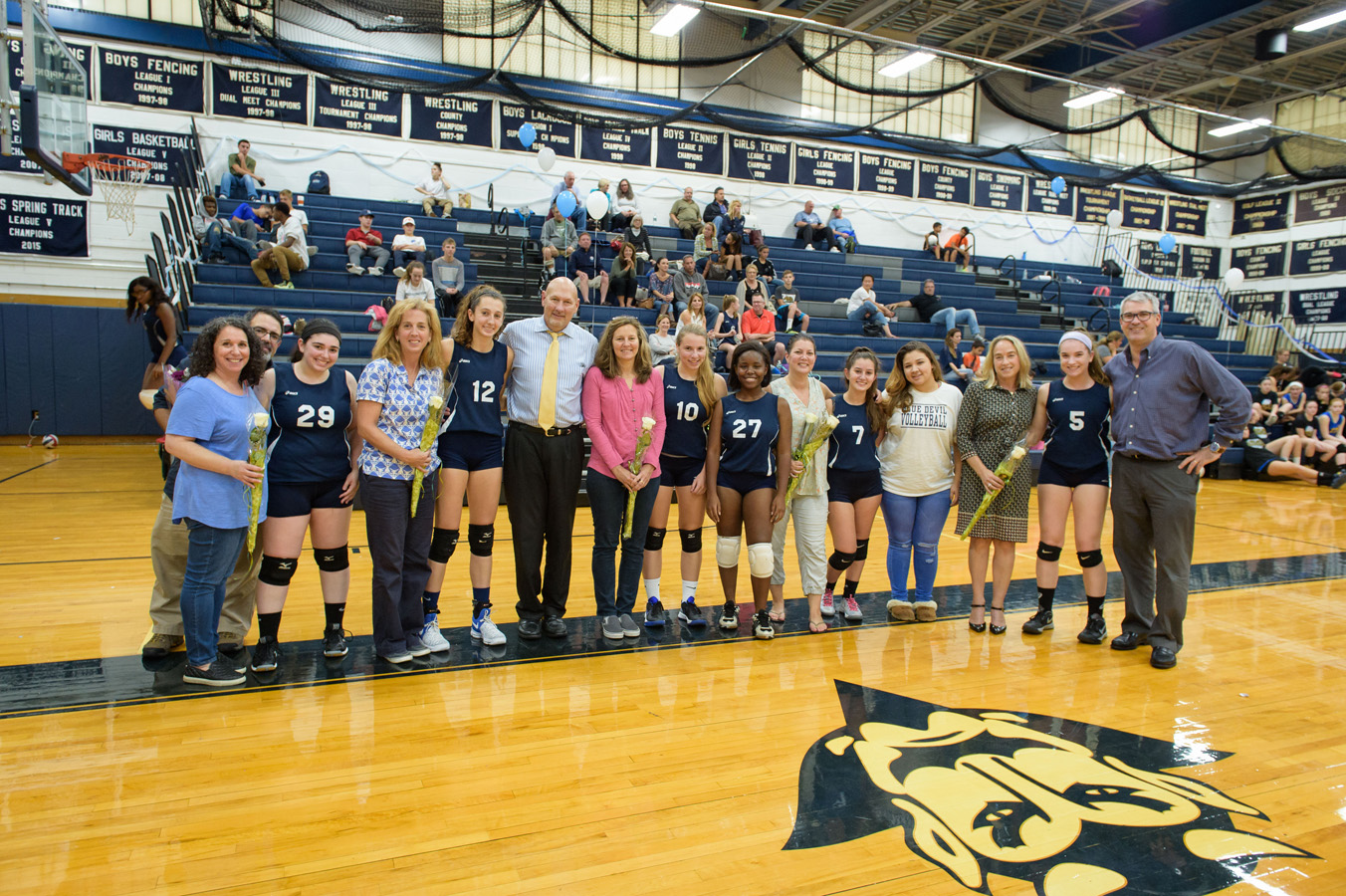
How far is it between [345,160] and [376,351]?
433 inches

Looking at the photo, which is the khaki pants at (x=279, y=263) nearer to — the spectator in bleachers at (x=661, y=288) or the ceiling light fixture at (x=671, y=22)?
the spectator in bleachers at (x=661, y=288)

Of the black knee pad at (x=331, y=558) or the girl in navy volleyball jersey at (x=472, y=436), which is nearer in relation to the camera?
the black knee pad at (x=331, y=558)

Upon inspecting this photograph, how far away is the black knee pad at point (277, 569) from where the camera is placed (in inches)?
126

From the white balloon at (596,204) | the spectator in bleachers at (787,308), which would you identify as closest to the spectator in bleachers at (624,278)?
the white balloon at (596,204)

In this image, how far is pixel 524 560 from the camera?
3.65 metres

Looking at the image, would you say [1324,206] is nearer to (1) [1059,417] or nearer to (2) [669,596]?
(1) [1059,417]

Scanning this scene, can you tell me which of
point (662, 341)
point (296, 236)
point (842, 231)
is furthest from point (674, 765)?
point (842, 231)

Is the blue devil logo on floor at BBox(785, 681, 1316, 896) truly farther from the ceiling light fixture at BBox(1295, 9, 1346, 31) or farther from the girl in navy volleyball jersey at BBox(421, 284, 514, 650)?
the ceiling light fixture at BBox(1295, 9, 1346, 31)

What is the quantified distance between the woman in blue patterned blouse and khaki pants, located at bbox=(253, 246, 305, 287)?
725cm

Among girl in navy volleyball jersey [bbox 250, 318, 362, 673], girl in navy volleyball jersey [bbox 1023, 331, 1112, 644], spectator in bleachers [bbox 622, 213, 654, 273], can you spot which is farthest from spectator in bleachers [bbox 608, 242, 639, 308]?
girl in navy volleyball jersey [bbox 250, 318, 362, 673]

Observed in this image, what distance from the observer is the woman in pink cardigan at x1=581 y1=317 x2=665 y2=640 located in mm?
3609

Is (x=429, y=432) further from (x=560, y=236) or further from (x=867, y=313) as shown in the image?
(x=867, y=313)

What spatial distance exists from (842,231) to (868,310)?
3.62 meters

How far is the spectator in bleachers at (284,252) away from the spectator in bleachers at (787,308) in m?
6.22
